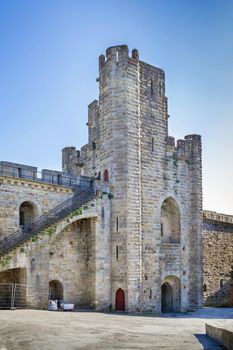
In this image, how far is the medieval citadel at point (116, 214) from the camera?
21.9 m

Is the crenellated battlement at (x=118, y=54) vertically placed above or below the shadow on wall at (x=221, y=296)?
above

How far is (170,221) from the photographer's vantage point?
28.8m

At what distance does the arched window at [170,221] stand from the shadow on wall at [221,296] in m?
6.25

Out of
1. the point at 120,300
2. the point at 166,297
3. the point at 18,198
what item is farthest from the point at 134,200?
the point at 166,297

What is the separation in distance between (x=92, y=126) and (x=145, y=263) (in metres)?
10.0

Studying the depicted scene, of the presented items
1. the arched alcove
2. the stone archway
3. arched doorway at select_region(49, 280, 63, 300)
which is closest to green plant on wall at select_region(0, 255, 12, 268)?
the stone archway

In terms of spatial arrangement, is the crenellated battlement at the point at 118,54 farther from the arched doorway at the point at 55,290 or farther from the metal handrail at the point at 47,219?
the arched doorway at the point at 55,290

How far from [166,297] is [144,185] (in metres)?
7.90

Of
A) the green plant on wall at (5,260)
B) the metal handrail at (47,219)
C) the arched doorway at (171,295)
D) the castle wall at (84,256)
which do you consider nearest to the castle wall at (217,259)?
the arched doorway at (171,295)

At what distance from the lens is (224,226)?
114 feet

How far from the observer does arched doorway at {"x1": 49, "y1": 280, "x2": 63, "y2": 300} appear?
23891 mm

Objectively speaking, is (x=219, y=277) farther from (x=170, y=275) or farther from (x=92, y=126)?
(x=92, y=126)

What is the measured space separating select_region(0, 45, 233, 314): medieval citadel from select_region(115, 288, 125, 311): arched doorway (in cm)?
6

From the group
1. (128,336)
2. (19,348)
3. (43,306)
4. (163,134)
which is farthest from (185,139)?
(19,348)
